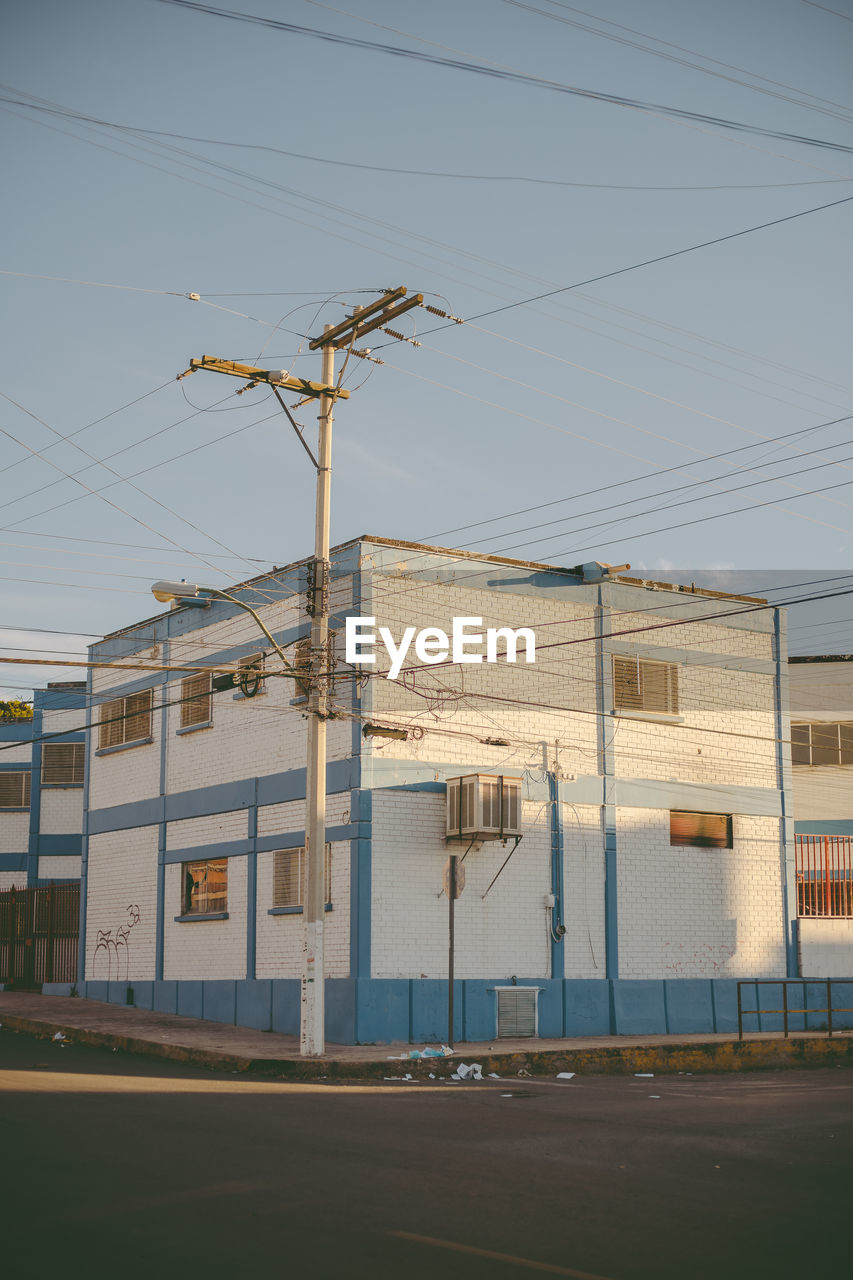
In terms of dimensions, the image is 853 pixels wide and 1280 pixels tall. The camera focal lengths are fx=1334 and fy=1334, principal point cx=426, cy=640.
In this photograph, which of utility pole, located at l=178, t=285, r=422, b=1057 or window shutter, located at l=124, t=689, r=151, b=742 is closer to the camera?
utility pole, located at l=178, t=285, r=422, b=1057

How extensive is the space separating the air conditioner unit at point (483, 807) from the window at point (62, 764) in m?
20.0

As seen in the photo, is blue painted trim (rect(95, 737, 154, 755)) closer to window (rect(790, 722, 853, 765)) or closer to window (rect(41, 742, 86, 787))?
window (rect(41, 742, 86, 787))

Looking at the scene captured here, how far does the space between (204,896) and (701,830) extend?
9.80 m

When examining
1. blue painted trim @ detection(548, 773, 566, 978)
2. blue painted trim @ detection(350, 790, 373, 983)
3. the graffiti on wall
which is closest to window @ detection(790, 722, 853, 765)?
blue painted trim @ detection(548, 773, 566, 978)

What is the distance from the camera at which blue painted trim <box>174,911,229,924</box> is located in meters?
24.8

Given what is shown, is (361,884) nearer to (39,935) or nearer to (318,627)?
(318,627)

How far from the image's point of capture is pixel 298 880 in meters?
23.1

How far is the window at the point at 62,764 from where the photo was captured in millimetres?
39250

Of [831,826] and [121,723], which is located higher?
[121,723]

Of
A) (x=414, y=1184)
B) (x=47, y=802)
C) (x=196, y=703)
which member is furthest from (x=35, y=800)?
(x=414, y=1184)

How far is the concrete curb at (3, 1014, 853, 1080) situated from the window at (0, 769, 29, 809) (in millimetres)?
16797

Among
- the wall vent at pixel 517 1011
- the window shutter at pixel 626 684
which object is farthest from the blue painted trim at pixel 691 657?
the wall vent at pixel 517 1011

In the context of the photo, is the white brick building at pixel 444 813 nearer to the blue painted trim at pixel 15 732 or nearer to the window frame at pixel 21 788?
the window frame at pixel 21 788

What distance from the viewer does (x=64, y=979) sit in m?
31.1
